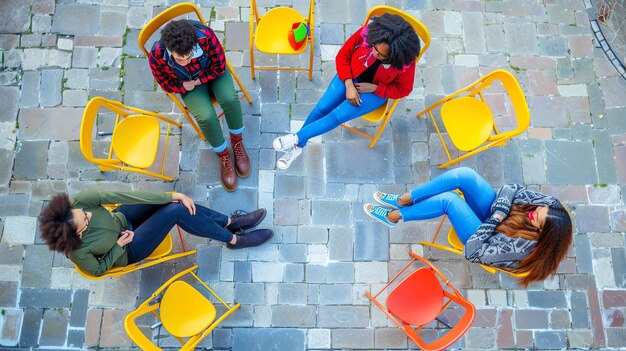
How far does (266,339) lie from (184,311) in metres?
0.86

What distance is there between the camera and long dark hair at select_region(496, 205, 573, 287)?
321cm

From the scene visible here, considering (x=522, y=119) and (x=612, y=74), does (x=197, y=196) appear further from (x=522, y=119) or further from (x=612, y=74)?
(x=612, y=74)

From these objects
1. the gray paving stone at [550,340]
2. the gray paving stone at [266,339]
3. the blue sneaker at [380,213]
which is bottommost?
the gray paving stone at [550,340]

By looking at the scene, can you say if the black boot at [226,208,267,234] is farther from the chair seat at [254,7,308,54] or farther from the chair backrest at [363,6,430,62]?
the chair backrest at [363,6,430,62]

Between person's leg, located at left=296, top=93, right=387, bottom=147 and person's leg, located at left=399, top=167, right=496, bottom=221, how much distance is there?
2.68 feet

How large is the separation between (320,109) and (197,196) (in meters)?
1.37

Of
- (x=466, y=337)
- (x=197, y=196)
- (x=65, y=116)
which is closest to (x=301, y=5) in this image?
(x=197, y=196)

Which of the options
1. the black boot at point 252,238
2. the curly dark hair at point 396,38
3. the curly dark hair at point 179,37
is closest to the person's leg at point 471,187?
the curly dark hair at point 396,38

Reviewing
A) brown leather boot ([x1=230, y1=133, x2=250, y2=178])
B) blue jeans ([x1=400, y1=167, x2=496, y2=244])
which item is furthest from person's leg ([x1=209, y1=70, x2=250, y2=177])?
blue jeans ([x1=400, y1=167, x2=496, y2=244])

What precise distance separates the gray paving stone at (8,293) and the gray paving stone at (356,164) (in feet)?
9.45

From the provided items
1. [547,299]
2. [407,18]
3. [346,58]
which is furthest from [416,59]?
[547,299]

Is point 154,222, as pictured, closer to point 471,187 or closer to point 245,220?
point 245,220

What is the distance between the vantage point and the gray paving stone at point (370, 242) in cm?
450

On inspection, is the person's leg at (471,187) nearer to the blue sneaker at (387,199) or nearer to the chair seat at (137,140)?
the blue sneaker at (387,199)
